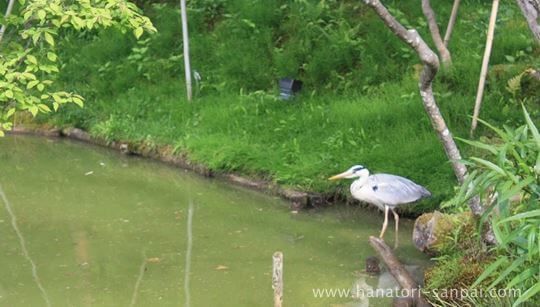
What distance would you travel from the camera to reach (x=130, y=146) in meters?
12.2

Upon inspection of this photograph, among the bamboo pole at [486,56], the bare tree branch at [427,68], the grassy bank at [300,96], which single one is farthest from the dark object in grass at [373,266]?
the bamboo pole at [486,56]

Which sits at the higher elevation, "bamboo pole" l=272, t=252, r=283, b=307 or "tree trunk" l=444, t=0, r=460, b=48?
"tree trunk" l=444, t=0, r=460, b=48

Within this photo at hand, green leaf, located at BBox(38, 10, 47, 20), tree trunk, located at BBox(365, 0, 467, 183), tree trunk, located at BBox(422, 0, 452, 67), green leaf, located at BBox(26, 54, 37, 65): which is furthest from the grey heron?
green leaf, located at BBox(38, 10, 47, 20)

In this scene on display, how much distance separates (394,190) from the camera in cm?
852

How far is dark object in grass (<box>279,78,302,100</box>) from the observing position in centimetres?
1200

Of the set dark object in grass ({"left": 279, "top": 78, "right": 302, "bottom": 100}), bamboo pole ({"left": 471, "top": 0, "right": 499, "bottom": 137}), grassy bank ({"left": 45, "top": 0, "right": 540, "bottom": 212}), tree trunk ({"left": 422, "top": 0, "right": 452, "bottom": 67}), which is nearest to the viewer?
bamboo pole ({"left": 471, "top": 0, "right": 499, "bottom": 137})

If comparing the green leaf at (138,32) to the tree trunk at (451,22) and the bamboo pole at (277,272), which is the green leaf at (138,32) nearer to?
the bamboo pole at (277,272)

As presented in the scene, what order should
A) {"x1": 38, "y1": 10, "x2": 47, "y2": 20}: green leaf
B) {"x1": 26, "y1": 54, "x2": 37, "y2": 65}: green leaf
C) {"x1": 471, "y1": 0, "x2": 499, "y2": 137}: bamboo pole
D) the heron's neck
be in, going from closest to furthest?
1. {"x1": 38, "y1": 10, "x2": 47, "y2": 20}: green leaf
2. {"x1": 26, "y1": 54, "x2": 37, "y2": 65}: green leaf
3. the heron's neck
4. {"x1": 471, "y1": 0, "x2": 499, "y2": 137}: bamboo pole

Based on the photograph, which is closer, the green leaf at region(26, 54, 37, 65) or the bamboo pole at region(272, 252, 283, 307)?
the bamboo pole at region(272, 252, 283, 307)

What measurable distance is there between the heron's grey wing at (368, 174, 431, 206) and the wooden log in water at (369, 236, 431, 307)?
125 centimetres

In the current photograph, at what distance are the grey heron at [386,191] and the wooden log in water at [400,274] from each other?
124 cm

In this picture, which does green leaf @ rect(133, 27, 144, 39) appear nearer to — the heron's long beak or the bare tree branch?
the bare tree branch

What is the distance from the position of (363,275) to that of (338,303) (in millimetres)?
667

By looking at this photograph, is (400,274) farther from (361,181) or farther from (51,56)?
(51,56)
